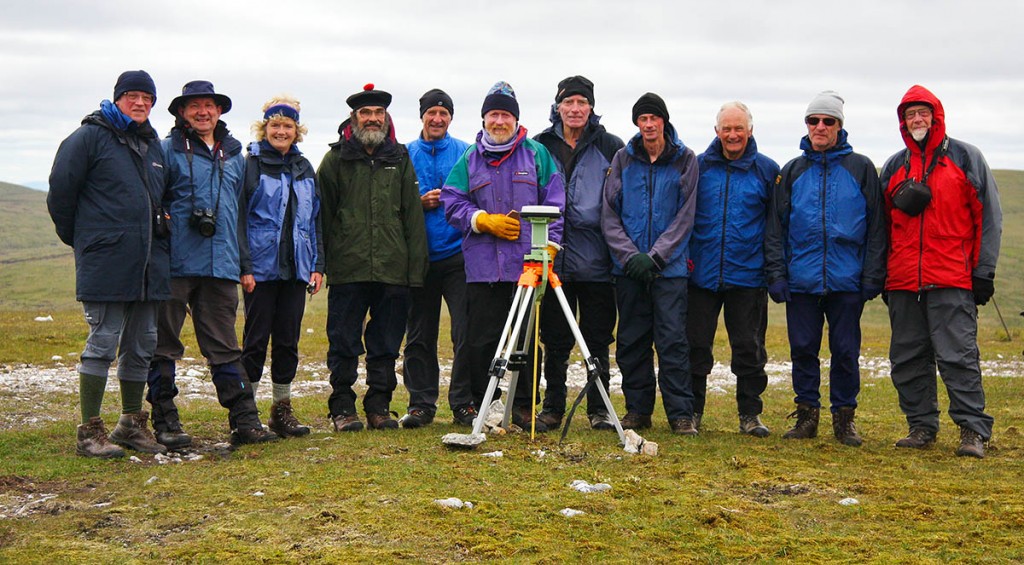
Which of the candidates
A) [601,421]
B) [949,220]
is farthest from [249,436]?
[949,220]

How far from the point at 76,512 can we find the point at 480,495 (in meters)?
2.60

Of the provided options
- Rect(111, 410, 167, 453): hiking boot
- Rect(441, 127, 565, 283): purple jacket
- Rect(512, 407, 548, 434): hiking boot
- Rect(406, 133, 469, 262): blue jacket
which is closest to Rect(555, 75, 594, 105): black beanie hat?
Rect(441, 127, 565, 283): purple jacket

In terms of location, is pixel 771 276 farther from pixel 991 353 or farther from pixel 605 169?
pixel 991 353

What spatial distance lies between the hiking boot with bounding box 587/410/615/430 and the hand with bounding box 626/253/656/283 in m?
1.42

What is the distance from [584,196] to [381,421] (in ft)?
9.70

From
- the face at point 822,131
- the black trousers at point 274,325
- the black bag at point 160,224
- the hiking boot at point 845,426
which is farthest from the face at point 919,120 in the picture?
the black bag at point 160,224

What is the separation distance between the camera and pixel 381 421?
988 centimetres

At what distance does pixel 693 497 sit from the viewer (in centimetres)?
666

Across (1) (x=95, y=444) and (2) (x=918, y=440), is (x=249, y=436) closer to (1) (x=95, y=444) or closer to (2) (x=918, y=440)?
(1) (x=95, y=444)

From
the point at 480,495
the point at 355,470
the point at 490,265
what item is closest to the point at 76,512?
the point at 355,470

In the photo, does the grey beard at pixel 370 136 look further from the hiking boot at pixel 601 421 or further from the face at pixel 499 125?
the hiking boot at pixel 601 421

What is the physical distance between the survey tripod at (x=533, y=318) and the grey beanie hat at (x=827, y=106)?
8.71 feet

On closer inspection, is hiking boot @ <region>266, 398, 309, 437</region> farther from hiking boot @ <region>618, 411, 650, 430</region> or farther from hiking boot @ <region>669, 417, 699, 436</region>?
hiking boot @ <region>669, 417, 699, 436</region>

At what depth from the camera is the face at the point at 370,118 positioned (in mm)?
9617
